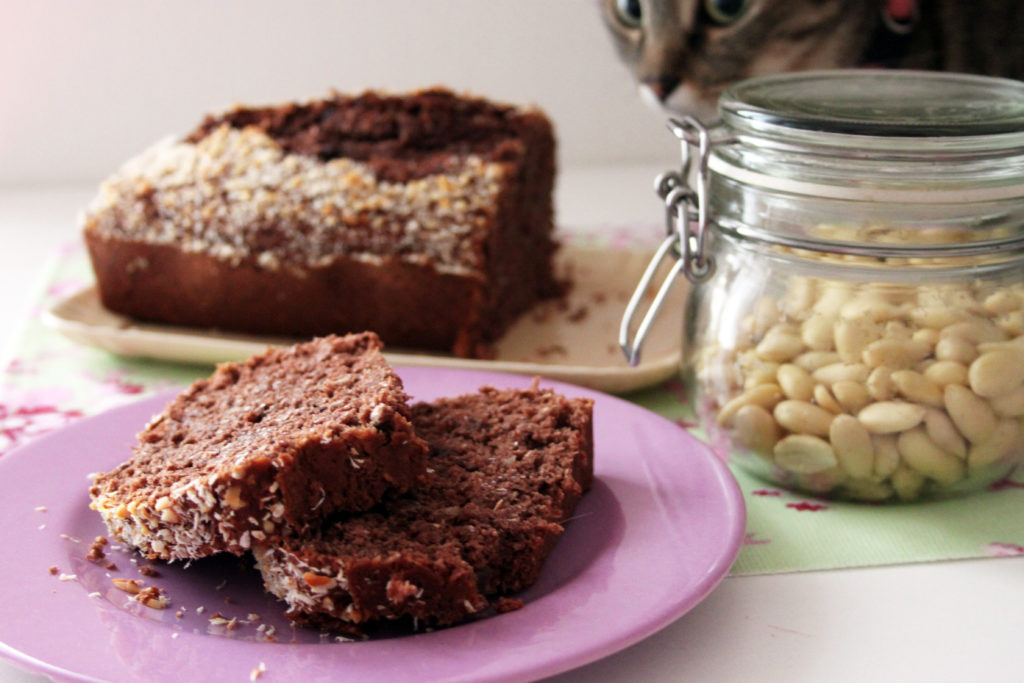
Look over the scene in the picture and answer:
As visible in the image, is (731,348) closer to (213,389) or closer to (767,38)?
(213,389)

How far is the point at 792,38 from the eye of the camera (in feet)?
6.54

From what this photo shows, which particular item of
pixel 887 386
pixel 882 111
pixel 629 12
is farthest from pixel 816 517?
pixel 629 12

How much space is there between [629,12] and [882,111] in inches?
35.1

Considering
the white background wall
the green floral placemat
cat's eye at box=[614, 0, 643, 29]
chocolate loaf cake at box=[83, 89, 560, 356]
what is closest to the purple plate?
the green floral placemat

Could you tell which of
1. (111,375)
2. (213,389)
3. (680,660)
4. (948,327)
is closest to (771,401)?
(948,327)

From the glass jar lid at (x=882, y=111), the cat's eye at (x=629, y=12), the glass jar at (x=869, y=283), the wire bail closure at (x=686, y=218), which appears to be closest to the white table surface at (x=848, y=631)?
the glass jar at (x=869, y=283)

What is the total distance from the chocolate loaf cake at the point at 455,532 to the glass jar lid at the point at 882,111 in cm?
38

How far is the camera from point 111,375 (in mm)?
1785

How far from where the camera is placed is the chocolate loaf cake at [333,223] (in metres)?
1.77

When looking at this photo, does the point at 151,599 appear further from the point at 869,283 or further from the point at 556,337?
the point at 556,337

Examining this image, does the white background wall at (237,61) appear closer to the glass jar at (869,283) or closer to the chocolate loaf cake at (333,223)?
the chocolate loaf cake at (333,223)

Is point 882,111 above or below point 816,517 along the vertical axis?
above

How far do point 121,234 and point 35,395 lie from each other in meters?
→ 0.35

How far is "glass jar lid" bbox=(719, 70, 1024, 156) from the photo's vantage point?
113 centimetres
